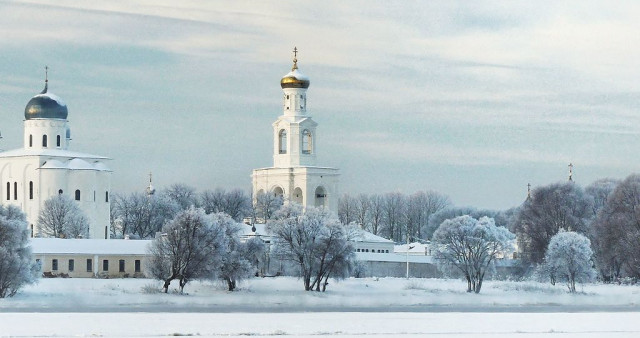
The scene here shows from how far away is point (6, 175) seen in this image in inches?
4742

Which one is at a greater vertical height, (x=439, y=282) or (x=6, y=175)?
(x=6, y=175)

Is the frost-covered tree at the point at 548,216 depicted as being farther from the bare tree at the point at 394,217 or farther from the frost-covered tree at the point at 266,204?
the bare tree at the point at 394,217

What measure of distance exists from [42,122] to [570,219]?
39.2m

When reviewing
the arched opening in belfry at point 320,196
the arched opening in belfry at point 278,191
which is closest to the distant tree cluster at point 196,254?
the arched opening in belfry at point 278,191

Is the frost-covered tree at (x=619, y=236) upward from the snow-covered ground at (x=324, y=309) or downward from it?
upward

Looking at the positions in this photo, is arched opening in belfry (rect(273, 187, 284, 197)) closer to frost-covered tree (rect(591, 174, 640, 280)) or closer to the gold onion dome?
the gold onion dome

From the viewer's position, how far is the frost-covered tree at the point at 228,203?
135m

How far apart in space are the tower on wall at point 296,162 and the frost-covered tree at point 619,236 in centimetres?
3731

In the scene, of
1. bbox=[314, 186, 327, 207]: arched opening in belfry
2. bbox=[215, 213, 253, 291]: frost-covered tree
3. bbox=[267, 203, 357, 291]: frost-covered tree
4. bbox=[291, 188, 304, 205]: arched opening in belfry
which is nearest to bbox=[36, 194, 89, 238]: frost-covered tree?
bbox=[267, 203, 357, 291]: frost-covered tree

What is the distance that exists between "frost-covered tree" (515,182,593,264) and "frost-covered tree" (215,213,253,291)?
85.3ft
